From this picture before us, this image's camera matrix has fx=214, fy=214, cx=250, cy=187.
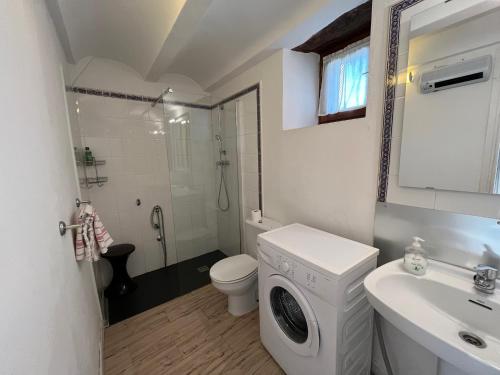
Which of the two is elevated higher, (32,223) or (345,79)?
(345,79)

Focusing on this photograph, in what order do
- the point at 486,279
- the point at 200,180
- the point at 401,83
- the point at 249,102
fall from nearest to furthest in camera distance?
the point at 486,279 → the point at 401,83 → the point at 249,102 → the point at 200,180

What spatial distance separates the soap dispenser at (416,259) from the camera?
3.24 ft

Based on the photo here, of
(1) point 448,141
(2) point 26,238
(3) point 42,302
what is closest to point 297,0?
(1) point 448,141

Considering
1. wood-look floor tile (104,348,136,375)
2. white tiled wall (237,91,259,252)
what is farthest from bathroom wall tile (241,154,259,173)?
wood-look floor tile (104,348,136,375)

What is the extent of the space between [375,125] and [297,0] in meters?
0.91

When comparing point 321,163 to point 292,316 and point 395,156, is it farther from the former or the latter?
point 292,316

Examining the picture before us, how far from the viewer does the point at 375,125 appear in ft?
3.97

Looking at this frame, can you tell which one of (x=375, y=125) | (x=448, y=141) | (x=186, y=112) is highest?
(x=186, y=112)

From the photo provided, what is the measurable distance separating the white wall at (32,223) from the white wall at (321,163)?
4.76ft

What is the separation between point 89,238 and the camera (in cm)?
116

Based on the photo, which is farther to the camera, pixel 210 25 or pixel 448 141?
pixel 210 25

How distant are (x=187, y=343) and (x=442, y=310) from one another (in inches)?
63.5

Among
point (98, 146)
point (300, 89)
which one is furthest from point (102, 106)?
point (300, 89)

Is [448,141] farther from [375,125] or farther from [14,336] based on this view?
[14,336]
